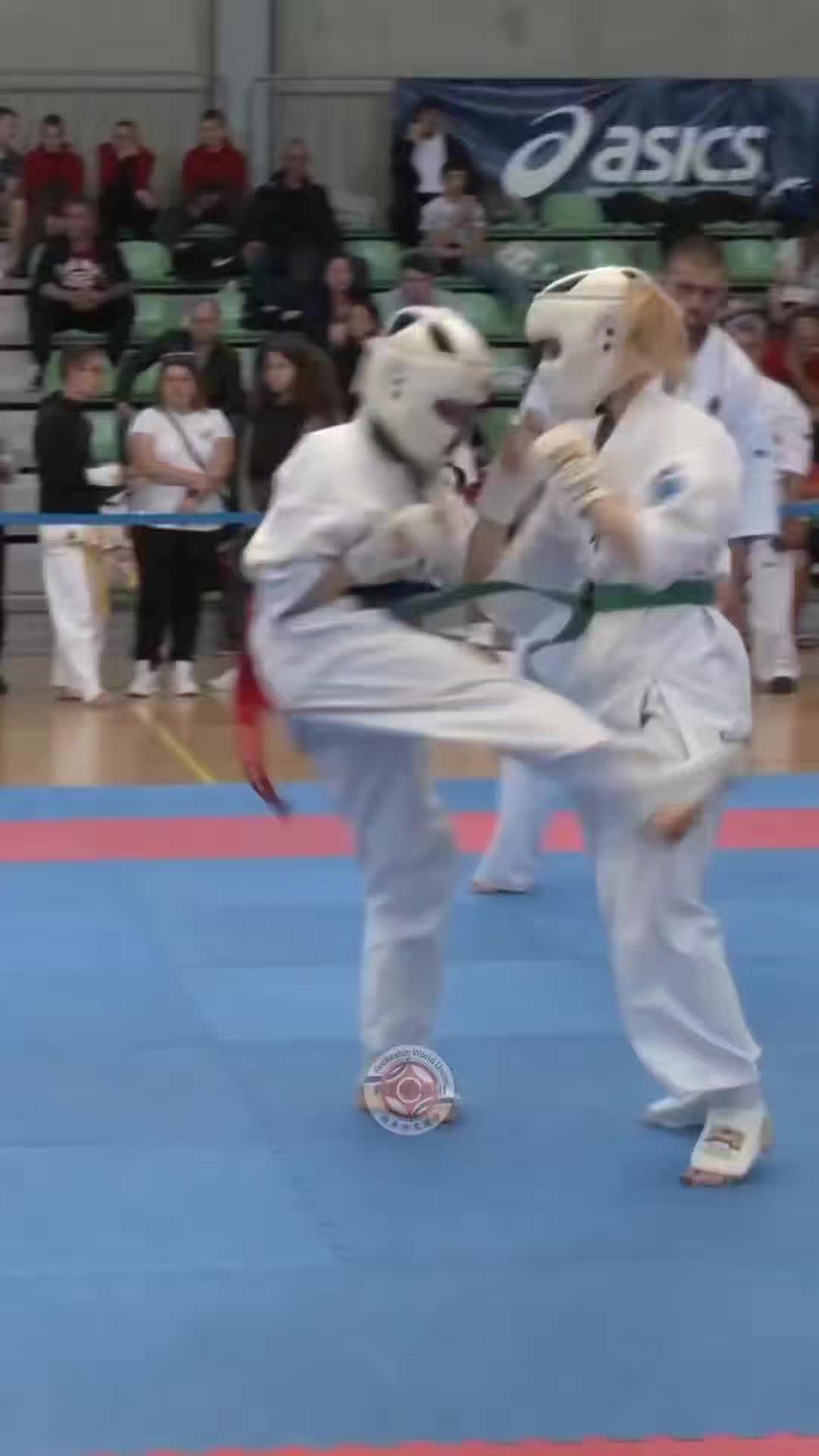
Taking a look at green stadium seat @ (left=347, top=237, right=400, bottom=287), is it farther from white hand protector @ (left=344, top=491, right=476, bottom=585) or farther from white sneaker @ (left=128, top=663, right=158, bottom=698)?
white hand protector @ (left=344, top=491, right=476, bottom=585)

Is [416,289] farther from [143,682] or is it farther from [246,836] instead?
[246,836]

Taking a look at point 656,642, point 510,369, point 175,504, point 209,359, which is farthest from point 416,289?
point 656,642

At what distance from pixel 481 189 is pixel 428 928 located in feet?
38.4

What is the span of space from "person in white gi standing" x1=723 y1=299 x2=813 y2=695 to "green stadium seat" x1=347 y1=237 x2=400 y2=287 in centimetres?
315

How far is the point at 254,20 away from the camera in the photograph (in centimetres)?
1616

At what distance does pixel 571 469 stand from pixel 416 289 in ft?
29.4

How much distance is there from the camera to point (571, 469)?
4168 millimetres

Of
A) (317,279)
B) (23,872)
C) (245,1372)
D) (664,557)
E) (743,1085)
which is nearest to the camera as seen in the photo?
(245,1372)

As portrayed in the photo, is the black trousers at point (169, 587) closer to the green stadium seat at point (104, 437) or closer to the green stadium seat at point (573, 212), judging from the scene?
the green stadium seat at point (104, 437)

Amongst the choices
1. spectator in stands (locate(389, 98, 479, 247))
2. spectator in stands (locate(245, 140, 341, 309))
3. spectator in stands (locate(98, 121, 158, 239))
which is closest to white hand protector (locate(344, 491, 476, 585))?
spectator in stands (locate(245, 140, 341, 309))

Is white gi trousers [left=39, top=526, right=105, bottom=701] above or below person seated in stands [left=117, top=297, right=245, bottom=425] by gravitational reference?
below

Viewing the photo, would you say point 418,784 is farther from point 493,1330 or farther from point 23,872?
point 23,872

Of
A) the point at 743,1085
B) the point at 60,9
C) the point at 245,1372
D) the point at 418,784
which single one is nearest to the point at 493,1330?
the point at 245,1372

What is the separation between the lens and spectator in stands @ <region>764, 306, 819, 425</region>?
504 inches
